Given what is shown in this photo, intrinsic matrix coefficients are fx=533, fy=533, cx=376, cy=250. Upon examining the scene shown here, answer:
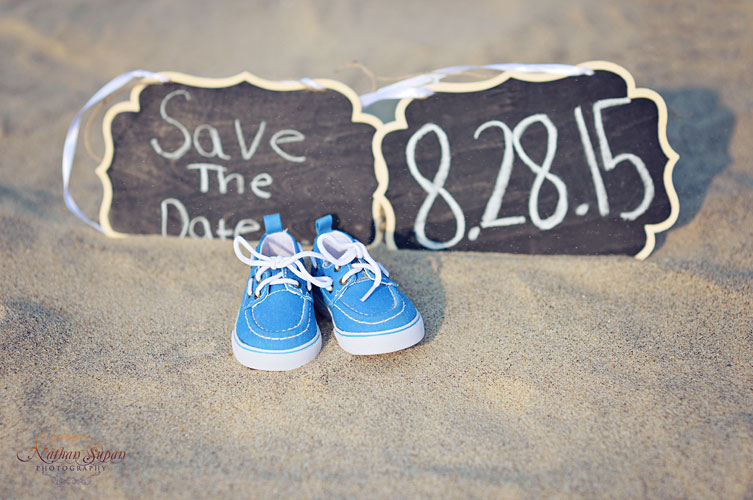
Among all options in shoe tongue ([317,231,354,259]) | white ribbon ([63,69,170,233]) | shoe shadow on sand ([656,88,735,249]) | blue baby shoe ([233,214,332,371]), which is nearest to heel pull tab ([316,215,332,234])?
shoe tongue ([317,231,354,259])

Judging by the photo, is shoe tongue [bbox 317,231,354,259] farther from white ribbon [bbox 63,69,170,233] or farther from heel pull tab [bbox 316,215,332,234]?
white ribbon [bbox 63,69,170,233]

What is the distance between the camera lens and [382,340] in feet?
4.48

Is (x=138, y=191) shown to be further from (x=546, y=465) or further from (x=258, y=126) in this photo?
(x=546, y=465)

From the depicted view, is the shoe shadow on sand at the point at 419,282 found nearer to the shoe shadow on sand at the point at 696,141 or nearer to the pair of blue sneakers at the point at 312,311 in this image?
the pair of blue sneakers at the point at 312,311

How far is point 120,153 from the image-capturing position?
1.93 meters

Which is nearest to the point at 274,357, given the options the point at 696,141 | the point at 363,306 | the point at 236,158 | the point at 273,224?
the point at 363,306

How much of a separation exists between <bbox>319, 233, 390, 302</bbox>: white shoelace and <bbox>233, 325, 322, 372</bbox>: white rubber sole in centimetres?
21

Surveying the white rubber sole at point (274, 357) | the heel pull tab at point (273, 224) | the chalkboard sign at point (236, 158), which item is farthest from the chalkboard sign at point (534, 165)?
the white rubber sole at point (274, 357)

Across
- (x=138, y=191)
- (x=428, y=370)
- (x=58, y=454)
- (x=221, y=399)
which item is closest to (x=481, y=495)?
(x=428, y=370)

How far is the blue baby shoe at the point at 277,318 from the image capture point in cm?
135

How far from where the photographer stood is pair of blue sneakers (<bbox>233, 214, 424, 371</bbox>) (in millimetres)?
1365

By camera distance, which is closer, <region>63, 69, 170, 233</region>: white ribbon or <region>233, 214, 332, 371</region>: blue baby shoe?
<region>233, 214, 332, 371</region>: blue baby shoe

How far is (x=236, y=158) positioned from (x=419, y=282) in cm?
79

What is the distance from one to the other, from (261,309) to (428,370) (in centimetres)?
47
